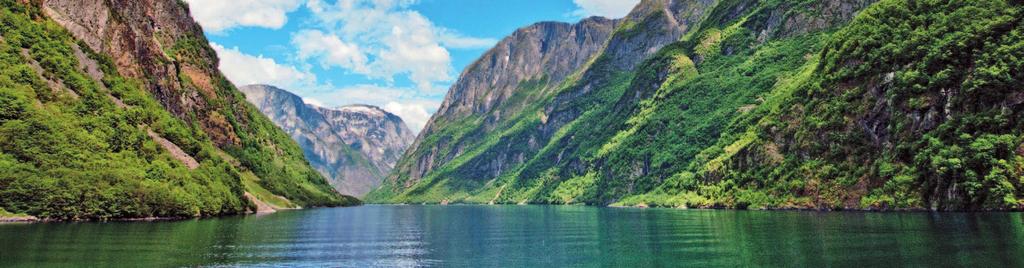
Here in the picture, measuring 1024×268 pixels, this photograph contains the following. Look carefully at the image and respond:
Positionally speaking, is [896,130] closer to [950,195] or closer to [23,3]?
[950,195]

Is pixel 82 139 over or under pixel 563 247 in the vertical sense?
over

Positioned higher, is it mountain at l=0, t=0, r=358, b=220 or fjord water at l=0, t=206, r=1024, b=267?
mountain at l=0, t=0, r=358, b=220

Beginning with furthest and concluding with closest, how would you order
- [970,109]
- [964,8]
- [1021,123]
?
1. [964,8]
2. [970,109]
3. [1021,123]

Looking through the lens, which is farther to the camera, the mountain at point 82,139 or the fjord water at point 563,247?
the mountain at point 82,139

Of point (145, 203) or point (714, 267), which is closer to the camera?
point (714, 267)

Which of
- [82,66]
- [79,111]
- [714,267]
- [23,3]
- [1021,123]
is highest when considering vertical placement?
[23,3]

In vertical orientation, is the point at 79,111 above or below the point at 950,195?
above

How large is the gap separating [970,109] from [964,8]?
126ft

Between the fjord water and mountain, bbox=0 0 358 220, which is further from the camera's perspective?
mountain, bbox=0 0 358 220

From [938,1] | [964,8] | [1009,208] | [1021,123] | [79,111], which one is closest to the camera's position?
[1009,208]

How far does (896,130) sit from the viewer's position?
14438 cm

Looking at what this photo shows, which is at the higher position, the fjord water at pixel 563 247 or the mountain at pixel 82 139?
the mountain at pixel 82 139

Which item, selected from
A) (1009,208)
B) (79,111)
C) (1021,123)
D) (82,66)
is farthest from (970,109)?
(82,66)

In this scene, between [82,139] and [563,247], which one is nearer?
[563,247]
